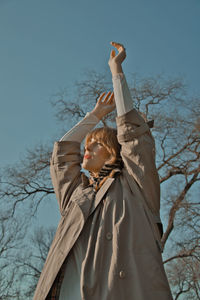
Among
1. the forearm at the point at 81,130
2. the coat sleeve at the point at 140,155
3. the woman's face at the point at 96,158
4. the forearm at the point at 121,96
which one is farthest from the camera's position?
the forearm at the point at 81,130

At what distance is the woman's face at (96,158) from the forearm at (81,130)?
30 centimetres

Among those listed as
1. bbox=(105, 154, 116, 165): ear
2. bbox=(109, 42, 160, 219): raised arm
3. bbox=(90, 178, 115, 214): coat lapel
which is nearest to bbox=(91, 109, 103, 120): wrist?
bbox=(105, 154, 116, 165): ear

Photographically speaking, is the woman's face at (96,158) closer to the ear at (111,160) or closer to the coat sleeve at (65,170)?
the ear at (111,160)

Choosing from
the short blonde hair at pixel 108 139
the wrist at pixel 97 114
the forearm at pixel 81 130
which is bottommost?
the short blonde hair at pixel 108 139

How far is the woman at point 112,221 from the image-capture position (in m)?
2.20

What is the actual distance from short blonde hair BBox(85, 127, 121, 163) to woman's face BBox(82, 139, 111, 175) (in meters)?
0.05

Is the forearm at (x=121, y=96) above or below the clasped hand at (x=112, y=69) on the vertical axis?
below

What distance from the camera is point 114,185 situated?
2.68 meters

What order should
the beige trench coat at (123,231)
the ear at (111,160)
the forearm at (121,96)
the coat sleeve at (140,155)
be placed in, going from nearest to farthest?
the beige trench coat at (123,231)
the coat sleeve at (140,155)
the forearm at (121,96)
the ear at (111,160)

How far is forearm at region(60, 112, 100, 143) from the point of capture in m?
3.22

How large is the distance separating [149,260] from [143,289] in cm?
20

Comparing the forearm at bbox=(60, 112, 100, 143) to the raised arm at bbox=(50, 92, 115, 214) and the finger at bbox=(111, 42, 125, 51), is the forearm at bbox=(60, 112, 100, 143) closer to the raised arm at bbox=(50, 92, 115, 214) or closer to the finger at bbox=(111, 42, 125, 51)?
Result: the raised arm at bbox=(50, 92, 115, 214)

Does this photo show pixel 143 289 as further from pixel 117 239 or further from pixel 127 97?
pixel 127 97

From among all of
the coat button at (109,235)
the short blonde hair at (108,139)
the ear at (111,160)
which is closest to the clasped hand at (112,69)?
the short blonde hair at (108,139)
